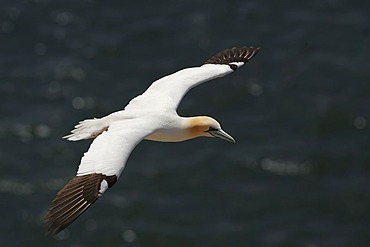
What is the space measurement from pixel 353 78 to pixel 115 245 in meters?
9.24

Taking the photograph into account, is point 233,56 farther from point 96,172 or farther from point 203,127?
point 96,172

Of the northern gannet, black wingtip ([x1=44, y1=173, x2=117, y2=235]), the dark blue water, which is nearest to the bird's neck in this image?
the northern gannet

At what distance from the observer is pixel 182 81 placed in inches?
671

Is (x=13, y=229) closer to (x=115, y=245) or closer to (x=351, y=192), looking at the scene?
(x=115, y=245)

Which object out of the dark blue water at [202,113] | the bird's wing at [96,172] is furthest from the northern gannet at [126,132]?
the dark blue water at [202,113]

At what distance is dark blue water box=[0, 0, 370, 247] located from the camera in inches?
1112

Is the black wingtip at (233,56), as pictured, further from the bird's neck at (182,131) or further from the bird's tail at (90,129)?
the bird's tail at (90,129)

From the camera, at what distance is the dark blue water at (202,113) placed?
28234 mm

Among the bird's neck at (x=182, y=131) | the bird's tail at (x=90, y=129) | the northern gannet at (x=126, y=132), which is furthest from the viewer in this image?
the bird's neck at (x=182, y=131)

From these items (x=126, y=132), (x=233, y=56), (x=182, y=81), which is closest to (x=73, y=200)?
(x=126, y=132)

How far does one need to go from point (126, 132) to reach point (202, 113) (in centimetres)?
1524

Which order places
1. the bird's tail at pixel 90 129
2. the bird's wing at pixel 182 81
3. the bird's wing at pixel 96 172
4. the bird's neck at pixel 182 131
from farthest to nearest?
the bird's wing at pixel 182 81
the bird's neck at pixel 182 131
the bird's tail at pixel 90 129
the bird's wing at pixel 96 172

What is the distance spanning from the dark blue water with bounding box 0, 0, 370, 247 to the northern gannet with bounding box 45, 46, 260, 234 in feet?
34.5

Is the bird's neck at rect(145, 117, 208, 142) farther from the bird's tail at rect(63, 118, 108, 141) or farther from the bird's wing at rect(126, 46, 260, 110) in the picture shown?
the bird's tail at rect(63, 118, 108, 141)
